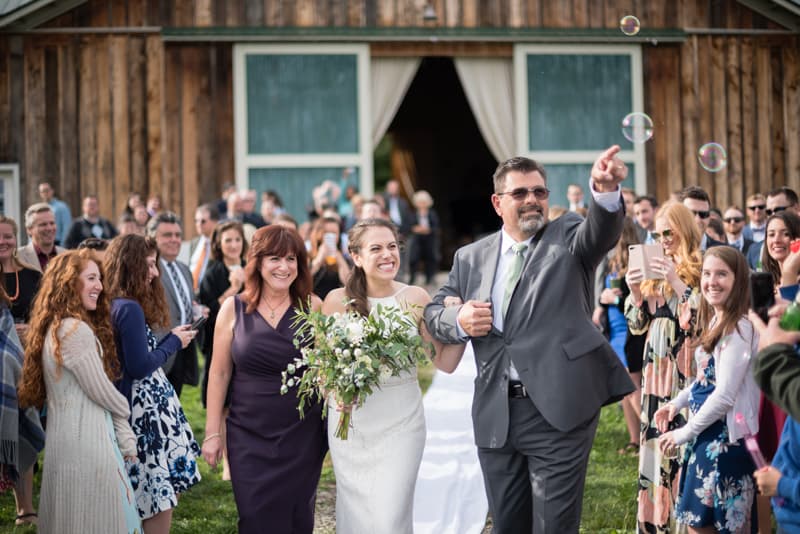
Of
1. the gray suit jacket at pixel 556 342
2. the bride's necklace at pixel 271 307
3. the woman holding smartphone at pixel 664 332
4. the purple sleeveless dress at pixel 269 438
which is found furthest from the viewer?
the woman holding smartphone at pixel 664 332

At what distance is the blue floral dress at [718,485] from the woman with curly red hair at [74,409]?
2837mm

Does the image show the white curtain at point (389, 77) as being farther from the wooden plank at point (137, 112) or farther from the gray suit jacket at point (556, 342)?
the gray suit jacket at point (556, 342)

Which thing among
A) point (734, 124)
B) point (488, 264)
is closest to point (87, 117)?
point (734, 124)

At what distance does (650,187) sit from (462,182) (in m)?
11.8

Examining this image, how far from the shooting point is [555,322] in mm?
4312

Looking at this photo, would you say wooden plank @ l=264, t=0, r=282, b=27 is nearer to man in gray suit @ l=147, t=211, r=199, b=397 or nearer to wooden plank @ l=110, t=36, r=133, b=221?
wooden plank @ l=110, t=36, r=133, b=221

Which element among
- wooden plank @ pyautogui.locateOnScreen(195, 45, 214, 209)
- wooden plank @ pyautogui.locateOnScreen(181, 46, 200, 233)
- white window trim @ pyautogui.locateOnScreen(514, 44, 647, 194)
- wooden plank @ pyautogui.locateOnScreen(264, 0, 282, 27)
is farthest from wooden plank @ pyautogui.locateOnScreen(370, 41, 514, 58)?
wooden plank @ pyautogui.locateOnScreen(181, 46, 200, 233)

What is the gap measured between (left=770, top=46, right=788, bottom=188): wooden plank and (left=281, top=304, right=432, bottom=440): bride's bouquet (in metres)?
12.3

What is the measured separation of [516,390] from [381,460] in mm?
893

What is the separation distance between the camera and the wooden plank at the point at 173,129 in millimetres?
14570

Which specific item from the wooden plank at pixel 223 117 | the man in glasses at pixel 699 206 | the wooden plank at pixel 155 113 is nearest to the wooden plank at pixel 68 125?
the wooden plank at pixel 155 113

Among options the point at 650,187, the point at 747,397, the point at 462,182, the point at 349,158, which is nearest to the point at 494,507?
the point at 747,397

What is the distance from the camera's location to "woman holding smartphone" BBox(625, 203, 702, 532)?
5.62 meters

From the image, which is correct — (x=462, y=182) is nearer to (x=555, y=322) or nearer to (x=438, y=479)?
(x=438, y=479)
